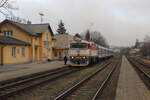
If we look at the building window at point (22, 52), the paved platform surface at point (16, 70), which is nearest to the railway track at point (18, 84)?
the paved platform surface at point (16, 70)

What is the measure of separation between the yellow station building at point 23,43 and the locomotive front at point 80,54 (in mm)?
8042

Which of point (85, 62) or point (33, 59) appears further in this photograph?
point (33, 59)

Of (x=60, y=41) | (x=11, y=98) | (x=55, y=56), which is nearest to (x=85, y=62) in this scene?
(x=11, y=98)

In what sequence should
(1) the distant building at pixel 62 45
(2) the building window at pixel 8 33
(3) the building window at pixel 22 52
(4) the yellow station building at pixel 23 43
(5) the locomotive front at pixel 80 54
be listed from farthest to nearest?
(1) the distant building at pixel 62 45 < (2) the building window at pixel 8 33 < (3) the building window at pixel 22 52 < (4) the yellow station building at pixel 23 43 < (5) the locomotive front at pixel 80 54

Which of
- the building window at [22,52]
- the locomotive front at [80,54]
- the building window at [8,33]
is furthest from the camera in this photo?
the building window at [8,33]

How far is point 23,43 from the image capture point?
33281 mm

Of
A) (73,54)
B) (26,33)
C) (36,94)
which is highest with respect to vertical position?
(26,33)

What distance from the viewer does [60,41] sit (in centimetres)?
5875

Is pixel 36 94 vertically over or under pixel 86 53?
under

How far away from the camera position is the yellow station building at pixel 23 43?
28.9 meters

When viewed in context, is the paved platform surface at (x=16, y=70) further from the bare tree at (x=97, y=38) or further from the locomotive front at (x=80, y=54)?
the bare tree at (x=97, y=38)

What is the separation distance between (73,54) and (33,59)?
418 inches

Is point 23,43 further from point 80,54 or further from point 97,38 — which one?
point 97,38

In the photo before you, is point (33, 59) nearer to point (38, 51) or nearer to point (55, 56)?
point (38, 51)
